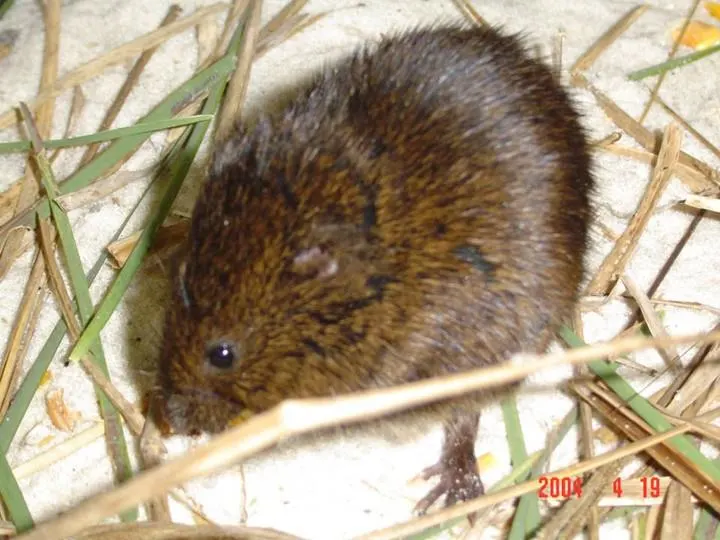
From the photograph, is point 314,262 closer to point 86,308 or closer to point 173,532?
point 173,532

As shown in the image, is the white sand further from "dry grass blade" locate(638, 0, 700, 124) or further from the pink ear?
the pink ear

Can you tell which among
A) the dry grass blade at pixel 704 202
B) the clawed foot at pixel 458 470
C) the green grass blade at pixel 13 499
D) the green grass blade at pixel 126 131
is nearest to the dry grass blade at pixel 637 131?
the dry grass blade at pixel 704 202

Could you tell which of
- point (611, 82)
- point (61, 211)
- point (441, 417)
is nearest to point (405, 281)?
point (441, 417)

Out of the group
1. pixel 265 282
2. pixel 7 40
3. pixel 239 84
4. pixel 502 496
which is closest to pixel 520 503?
pixel 502 496

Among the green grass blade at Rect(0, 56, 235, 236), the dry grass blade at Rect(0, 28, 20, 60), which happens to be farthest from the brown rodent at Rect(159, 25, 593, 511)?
the dry grass blade at Rect(0, 28, 20, 60)

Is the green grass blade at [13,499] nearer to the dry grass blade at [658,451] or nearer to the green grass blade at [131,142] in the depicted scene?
the green grass blade at [131,142]

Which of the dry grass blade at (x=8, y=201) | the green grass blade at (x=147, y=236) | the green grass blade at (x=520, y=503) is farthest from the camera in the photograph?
the dry grass blade at (x=8, y=201)
